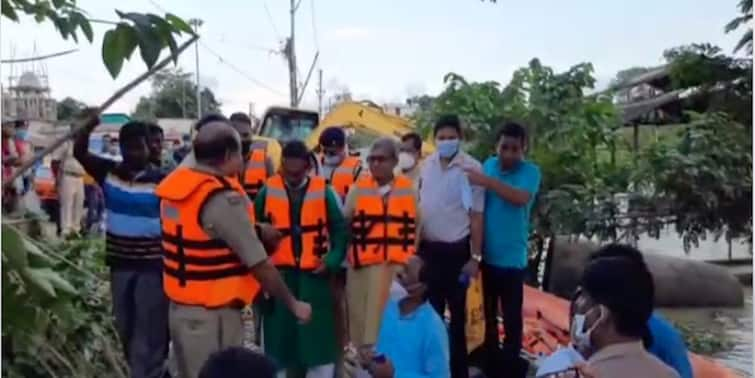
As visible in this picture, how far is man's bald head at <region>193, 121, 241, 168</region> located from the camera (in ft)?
15.2

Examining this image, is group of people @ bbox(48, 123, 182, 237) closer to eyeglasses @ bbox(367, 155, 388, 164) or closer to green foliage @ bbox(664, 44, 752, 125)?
eyeglasses @ bbox(367, 155, 388, 164)

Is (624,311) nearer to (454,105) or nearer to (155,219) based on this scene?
(155,219)

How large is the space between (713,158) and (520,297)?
11.4 feet

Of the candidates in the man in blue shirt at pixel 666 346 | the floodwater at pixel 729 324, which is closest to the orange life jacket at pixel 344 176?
the floodwater at pixel 729 324

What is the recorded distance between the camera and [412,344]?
521cm

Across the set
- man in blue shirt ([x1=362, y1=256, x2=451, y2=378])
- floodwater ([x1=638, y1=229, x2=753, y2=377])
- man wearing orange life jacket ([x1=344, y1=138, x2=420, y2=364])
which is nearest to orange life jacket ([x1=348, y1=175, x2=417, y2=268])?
man wearing orange life jacket ([x1=344, y1=138, x2=420, y2=364])

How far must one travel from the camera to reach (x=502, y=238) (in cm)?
663

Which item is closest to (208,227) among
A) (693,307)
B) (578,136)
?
(578,136)

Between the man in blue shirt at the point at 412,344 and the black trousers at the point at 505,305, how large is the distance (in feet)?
4.62

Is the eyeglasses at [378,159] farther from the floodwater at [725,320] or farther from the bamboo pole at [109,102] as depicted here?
the bamboo pole at [109,102]

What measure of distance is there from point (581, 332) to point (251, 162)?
15.5 feet

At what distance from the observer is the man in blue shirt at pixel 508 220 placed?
6.56m

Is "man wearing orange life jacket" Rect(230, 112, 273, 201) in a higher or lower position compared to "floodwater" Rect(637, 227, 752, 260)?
higher

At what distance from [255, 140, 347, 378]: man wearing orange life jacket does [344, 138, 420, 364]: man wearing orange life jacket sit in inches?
9.5
